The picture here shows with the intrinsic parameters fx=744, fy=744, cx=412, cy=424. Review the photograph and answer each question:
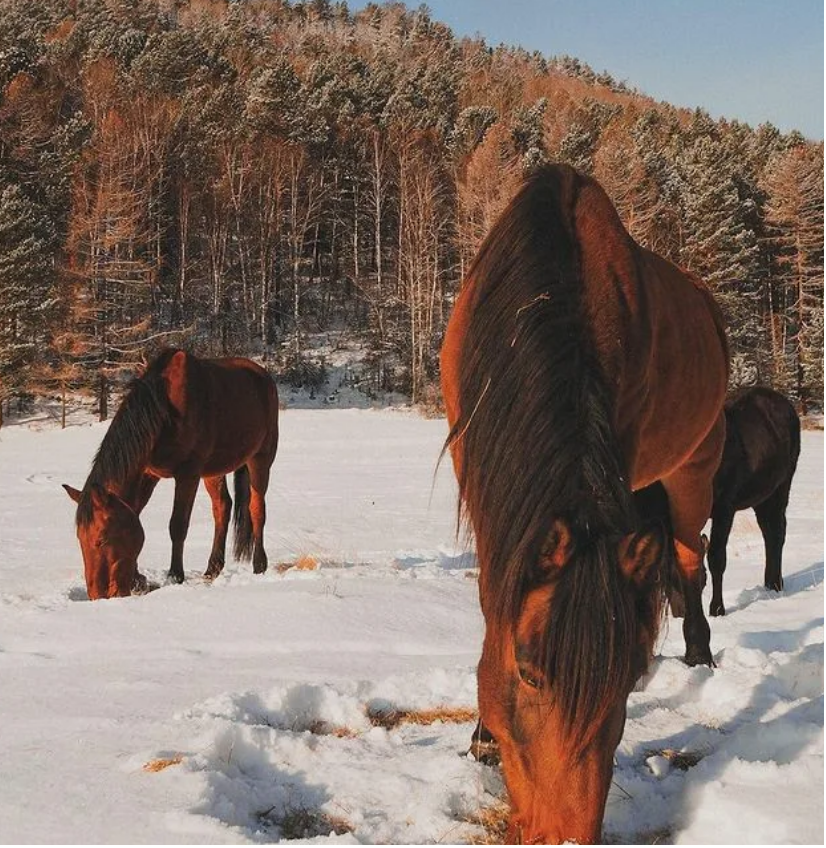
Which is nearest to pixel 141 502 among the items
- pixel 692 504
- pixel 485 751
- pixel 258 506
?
pixel 258 506

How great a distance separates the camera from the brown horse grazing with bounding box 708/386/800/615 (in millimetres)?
5750

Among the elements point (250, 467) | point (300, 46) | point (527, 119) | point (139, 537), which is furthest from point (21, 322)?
point (300, 46)

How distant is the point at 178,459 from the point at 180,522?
0.56 meters

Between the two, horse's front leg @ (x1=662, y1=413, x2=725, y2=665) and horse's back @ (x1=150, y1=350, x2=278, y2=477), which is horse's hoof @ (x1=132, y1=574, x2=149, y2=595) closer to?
horse's back @ (x1=150, y1=350, x2=278, y2=477)

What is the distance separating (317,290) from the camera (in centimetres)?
3678

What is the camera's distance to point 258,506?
7879 mm

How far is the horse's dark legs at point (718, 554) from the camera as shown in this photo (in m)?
4.92

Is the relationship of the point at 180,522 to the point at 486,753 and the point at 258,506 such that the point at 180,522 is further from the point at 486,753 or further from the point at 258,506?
the point at 486,753

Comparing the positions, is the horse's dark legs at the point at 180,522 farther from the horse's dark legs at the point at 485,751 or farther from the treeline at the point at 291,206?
the treeline at the point at 291,206

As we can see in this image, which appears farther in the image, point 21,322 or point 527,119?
point 527,119

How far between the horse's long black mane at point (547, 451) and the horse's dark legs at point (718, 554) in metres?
3.38

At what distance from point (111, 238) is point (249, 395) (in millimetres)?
20296

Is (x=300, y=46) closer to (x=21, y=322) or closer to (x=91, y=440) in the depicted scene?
(x=21, y=322)

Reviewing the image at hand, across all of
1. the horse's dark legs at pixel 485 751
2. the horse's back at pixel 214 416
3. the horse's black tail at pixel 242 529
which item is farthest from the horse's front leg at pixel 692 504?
the horse's black tail at pixel 242 529
